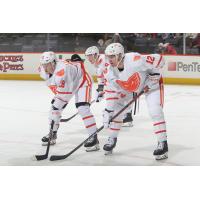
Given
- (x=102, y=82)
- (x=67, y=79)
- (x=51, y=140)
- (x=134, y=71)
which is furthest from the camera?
(x=102, y=82)

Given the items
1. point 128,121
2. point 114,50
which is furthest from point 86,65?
point 114,50

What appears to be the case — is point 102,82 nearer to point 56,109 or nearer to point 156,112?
point 56,109

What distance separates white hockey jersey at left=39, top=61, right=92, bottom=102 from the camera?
14.3 ft

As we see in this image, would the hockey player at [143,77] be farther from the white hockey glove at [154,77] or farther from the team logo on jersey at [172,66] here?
the team logo on jersey at [172,66]

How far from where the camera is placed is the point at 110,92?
4.33 m

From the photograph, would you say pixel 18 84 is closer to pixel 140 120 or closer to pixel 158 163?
pixel 140 120

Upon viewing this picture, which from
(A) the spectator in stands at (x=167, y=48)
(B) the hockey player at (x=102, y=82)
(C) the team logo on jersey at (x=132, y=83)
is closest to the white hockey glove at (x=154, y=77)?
(C) the team logo on jersey at (x=132, y=83)

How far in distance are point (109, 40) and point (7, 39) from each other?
2724 millimetres

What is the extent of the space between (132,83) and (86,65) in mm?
6793

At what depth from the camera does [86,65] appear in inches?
430

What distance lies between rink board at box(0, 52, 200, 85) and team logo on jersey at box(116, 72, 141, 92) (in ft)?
19.4

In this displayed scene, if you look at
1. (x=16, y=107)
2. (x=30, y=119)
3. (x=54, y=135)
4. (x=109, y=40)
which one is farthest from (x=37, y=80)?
(x=54, y=135)

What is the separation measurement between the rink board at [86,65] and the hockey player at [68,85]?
18.6 ft

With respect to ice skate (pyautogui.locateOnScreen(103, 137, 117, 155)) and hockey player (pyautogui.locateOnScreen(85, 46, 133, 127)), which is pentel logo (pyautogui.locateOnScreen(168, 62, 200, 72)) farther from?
ice skate (pyautogui.locateOnScreen(103, 137, 117, 155))
